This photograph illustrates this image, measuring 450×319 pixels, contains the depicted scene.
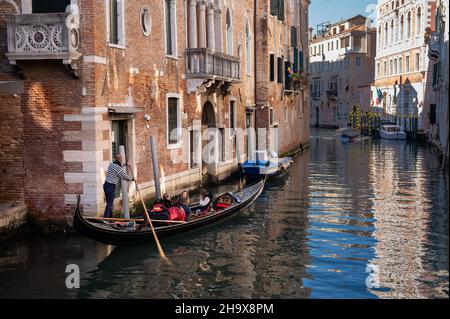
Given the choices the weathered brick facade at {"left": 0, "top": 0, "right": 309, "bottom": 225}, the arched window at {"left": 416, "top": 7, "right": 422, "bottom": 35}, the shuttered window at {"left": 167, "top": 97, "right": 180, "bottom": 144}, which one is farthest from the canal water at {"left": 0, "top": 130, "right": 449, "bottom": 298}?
the arched window at {"left": 416, "top": 7, "right": 422, "bottom": 35}

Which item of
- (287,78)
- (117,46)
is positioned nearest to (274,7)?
(287,78)

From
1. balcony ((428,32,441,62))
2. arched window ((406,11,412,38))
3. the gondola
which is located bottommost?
the gondola

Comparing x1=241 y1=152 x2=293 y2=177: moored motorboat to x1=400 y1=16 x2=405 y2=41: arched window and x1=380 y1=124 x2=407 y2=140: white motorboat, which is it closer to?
x1=380 y1=124 x2=407 y2=140: white motorboat

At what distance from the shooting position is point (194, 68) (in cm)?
1364

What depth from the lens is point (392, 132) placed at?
114 ft

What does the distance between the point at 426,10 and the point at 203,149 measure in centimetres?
2227

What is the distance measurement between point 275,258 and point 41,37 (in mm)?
4734

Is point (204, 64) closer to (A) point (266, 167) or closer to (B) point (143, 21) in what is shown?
(B) point (143, 21)

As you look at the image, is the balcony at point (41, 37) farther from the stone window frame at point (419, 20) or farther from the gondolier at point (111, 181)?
the stone window frame at point (419, 20)

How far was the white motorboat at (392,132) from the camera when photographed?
113 ft

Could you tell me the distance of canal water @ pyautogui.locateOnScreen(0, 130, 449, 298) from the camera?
23.5 ft

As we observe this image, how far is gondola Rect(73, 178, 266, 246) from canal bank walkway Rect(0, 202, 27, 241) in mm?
1114
